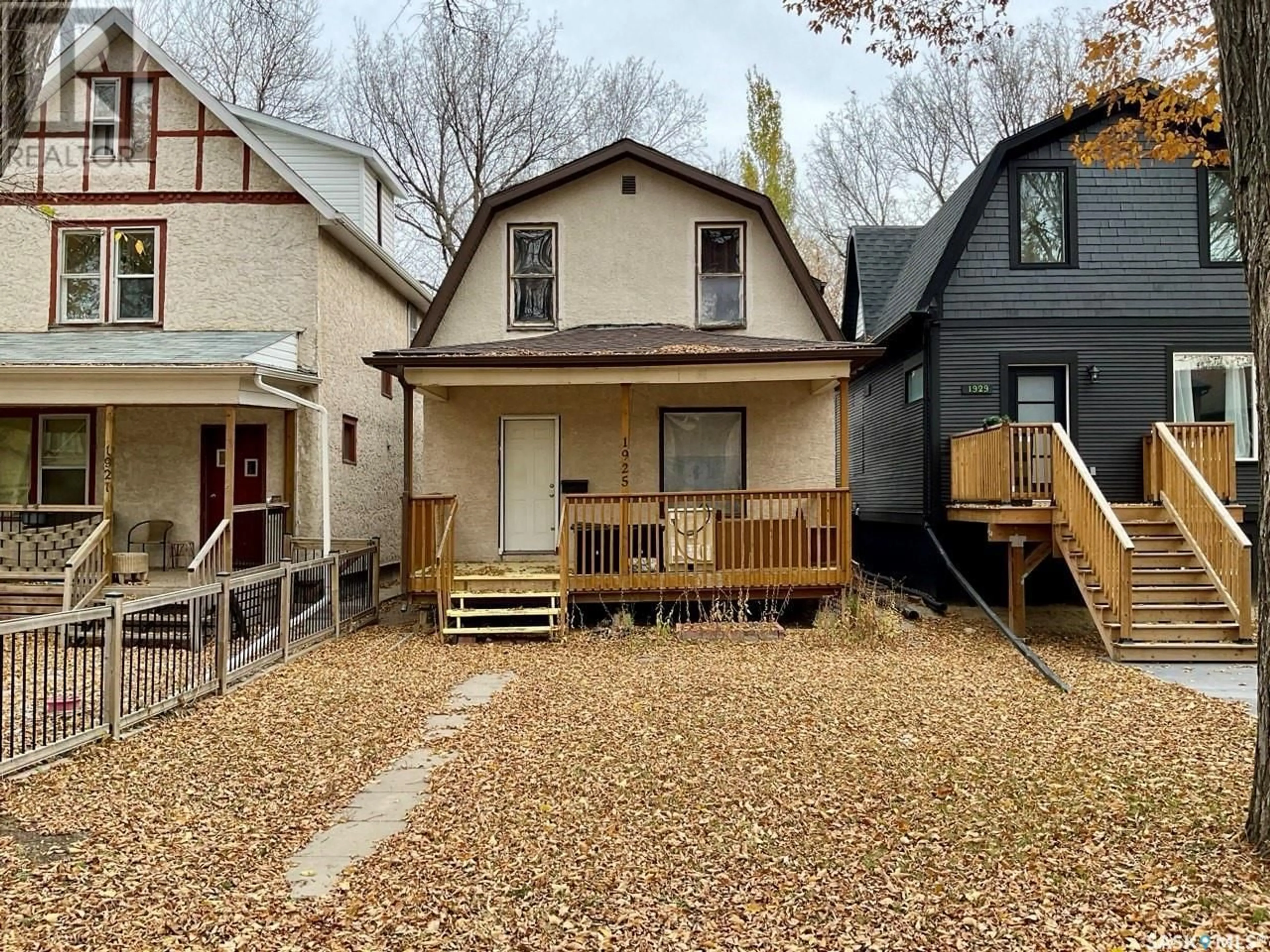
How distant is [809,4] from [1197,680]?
7333mm

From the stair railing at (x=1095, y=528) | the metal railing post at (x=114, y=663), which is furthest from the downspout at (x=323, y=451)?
the stair railing at (x=1095, y=528)

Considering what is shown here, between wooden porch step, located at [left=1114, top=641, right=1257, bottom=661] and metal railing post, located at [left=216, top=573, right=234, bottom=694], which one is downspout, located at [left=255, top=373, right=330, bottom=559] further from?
wooden porch step, located at [left=1114, top=641, right=1257, bottom=661]

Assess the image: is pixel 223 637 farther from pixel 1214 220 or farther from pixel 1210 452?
pixel 1214 220

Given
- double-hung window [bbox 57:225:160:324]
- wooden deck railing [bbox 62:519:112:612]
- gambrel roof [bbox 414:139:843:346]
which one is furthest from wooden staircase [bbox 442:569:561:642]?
double-hung window [bbox 57:225:160:324]

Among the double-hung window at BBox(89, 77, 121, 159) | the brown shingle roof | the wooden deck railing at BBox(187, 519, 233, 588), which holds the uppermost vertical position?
the double-hung window at BBox(89, 77, 121, 159)

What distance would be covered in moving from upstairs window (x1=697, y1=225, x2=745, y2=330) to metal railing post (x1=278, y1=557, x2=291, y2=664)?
7064mm

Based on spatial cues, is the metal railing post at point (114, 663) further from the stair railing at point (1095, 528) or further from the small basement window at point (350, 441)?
the stair railing at point (1095, 528)

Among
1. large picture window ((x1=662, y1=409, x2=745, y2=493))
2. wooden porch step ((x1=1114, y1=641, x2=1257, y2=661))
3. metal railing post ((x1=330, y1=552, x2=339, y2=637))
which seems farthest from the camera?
large picture window ((x1=662, y1=409, x2=745, y2=493))

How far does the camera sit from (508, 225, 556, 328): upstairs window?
13.0 m

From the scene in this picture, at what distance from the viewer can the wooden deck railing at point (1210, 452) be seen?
10898 mm

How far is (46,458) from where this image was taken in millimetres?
12586

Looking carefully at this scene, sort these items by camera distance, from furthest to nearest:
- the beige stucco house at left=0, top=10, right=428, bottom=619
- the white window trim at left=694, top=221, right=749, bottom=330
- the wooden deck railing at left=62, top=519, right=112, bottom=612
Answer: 1. the white window trim at left=694, top=221, right=749, bottom=330
2. the beige stucco house at left=0, top=10, right=428, bottom=619
3. the wooden deck railing at left=62, top=519, right=112, bottom=612

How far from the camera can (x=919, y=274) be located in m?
13.6

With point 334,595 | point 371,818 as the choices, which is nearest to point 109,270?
point 334,595
